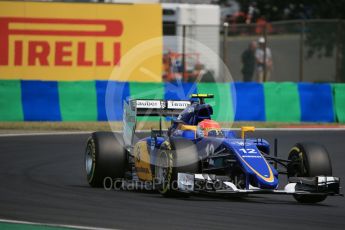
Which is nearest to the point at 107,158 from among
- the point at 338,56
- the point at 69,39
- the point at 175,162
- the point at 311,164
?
the point at 175,162

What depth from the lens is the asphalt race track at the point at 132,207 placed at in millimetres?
10523

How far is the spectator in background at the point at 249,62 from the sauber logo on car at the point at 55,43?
5088 millimetres

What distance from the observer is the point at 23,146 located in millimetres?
20047

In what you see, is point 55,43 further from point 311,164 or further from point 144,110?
point 311,164

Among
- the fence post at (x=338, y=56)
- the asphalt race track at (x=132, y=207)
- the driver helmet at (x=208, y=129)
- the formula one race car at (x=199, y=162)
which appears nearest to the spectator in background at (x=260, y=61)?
the fence post at (x=338, y=56)

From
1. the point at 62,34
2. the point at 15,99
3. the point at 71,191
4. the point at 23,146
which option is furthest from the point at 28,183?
the point at 62,34

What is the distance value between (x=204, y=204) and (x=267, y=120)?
13.9 metres

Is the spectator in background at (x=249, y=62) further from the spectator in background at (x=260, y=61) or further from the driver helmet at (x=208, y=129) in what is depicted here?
the driver helmet at (x=208, y=129)

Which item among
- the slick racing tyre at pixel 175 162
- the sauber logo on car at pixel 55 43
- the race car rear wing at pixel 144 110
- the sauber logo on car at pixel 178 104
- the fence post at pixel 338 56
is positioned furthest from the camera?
the fence post at pixel 338 56

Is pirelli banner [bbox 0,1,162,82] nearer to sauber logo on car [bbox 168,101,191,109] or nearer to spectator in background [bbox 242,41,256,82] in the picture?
spectator in background [bbox 242,41,256,82]

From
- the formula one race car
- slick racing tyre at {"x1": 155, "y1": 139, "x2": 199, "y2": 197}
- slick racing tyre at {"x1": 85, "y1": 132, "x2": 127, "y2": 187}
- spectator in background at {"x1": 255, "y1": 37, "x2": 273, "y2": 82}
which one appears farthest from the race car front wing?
spectator in background at {"x1": 255, "y1": 37, "x2": 273, "y2": 82}

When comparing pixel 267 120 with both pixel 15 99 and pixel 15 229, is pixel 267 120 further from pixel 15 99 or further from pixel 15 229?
pixel 15 229

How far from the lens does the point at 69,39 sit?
2950 centimetres

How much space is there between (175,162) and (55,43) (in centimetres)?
1753
